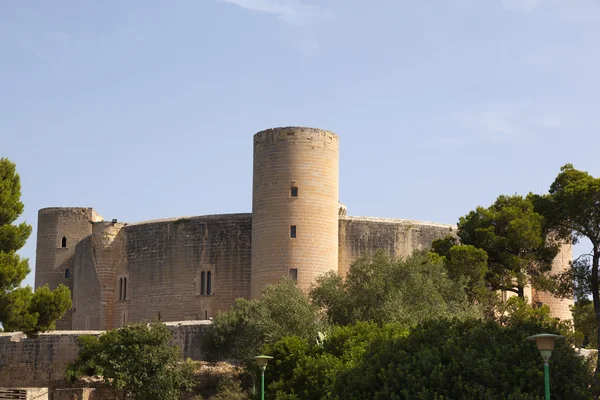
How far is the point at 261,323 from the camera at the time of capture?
35.8 metres

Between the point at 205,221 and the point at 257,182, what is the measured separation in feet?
14.0

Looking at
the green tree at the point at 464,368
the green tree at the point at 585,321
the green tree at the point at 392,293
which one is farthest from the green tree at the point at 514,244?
the green tree at the point at 464,368

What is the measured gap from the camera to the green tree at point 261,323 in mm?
35406

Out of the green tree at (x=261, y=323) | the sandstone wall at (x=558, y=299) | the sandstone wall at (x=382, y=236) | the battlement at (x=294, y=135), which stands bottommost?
the green tree at (x=261, y=323)

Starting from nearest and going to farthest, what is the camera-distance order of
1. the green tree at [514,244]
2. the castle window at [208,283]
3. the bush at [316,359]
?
1. the bush at [316,359]
2. the green tree at [514,244]
3. the castle window at [208,283]

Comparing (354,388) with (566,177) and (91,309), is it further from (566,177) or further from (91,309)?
(91,309)

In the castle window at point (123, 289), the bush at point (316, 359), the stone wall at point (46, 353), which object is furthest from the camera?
the castle window at point (123, 289)

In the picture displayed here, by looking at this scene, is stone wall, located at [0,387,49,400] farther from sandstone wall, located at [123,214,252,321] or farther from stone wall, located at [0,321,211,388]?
sandstone wall, located at [123,214,252,321]

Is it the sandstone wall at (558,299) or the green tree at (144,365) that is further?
the sandstone wall at (558,299)

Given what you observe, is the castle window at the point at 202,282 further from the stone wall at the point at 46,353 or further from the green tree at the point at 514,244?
the green tree at the point at 514,244

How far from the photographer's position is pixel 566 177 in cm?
3950

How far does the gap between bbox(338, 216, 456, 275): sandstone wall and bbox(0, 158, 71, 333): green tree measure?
11819 millimetres

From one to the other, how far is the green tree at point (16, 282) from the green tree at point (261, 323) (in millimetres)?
5245

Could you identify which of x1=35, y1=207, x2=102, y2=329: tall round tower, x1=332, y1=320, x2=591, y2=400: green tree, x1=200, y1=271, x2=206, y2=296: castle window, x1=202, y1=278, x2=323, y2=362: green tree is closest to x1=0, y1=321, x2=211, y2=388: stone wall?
x1=202, y1=278, x2=323, y2=362: green tree
